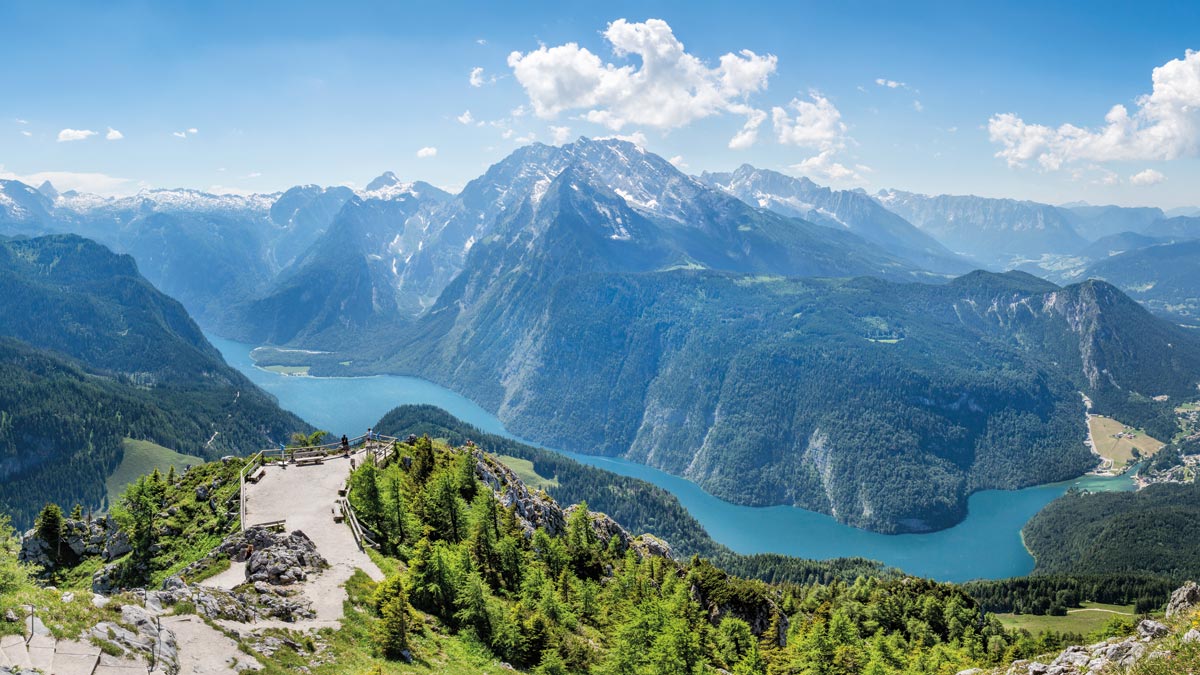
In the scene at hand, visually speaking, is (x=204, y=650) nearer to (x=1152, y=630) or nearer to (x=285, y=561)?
(x=285, y=561)

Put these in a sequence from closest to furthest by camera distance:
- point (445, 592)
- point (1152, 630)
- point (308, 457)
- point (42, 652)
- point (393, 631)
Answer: point (42, 652), point (1152, 630), point (393, 631), point (445, 592), point (308, 457)

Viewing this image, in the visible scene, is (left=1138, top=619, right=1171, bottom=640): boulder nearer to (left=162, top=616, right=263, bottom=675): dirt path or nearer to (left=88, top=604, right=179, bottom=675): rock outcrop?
(left=162, top=616, right=263, bottom=675): dirt path

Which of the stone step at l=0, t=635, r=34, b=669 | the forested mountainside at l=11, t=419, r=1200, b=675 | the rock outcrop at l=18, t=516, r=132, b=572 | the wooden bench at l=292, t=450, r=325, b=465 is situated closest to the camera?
the stone step at l=0, t=635, r=34, b=669

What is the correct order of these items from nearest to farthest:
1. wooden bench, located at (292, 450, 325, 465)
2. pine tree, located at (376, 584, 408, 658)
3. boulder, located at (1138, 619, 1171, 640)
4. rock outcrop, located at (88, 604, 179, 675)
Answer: rock outcrop, located at (88, 604, 179, 675)
boulder, located at (1138, 619, 1171, 640)
pine tree, located at (376, 584, 408, 658)
wooden bench, located at (292, 450, 325, 465)

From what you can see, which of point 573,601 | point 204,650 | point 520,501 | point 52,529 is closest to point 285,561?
point 204,650

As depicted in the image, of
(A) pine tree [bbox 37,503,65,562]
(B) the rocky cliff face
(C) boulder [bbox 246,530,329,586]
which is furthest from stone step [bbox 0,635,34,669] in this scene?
(B) the rocky cliff face

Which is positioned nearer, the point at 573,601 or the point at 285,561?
the point at 285,561

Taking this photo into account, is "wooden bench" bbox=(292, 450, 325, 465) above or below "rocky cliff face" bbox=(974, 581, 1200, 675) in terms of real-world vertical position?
below

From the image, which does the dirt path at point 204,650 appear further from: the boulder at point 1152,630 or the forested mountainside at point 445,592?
the boulder at point 1152,630
